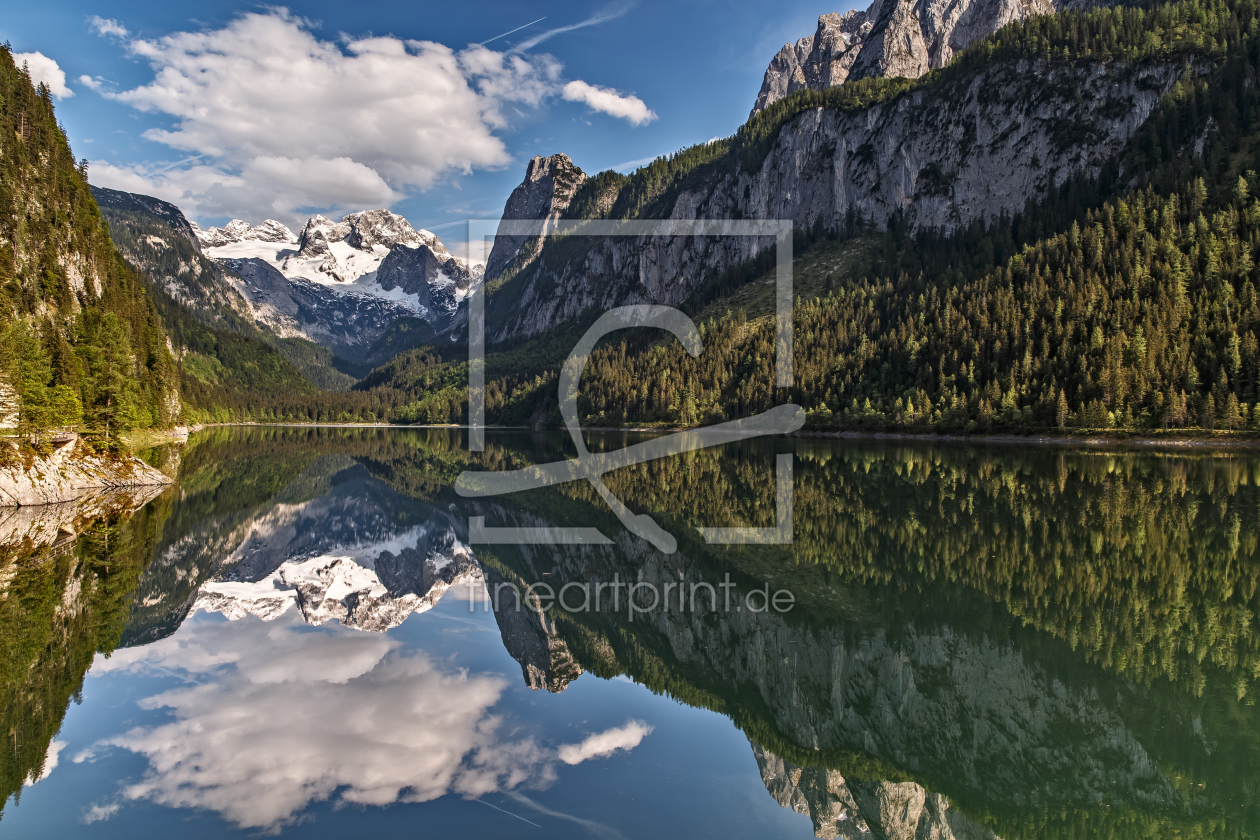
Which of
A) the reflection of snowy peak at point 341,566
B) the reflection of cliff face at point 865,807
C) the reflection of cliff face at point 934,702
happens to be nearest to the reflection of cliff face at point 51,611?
the reflection of snowy peak at point 341,566

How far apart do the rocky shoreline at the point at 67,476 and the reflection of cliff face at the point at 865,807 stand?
137 feet

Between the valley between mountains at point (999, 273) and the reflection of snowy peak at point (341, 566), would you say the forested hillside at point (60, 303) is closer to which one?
the valley between mountains at point (999, 273)

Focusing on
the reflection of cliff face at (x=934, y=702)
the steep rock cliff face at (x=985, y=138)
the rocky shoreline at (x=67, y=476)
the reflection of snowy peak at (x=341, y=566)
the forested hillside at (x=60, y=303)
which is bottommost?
the reflection of snowy peak at (x=341, y=566)

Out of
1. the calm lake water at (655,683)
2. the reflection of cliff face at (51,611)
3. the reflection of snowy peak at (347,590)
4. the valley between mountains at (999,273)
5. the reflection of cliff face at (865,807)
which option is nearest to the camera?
the reflection of cliff face at (865,807)

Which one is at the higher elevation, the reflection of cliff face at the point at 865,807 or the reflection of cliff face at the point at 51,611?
the reflection of cliff face at the point at 51,611

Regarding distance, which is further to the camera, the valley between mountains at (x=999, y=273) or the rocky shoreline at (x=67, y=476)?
the valley between mountains at (x=999, y=273)

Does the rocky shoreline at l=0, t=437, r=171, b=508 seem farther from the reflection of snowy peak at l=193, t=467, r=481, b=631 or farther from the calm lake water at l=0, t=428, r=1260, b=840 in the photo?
the reflection of snowy peak at l=193, t=467, r=481, b=631

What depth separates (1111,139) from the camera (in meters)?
144

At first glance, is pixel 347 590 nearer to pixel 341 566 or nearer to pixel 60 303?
pixel 341 566

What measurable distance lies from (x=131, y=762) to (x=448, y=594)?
12048mm

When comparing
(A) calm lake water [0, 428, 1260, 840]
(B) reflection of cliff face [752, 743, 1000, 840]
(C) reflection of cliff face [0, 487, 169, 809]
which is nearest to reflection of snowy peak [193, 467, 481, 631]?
(A) calm lake water [0, 428, 1260, 840]

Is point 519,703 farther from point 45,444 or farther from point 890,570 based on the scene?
point 45,444

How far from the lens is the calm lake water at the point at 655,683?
9305 millimetres

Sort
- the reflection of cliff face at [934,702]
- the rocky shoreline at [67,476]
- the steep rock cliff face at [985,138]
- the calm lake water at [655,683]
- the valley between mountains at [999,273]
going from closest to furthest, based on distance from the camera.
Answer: the calm lake water at [655,683]
the reflection of cliff face at [934,702]
the rocky shoreline at [67,476]
the valley between mountains at [999,273]
the steep rock cliff face at [985,138]
